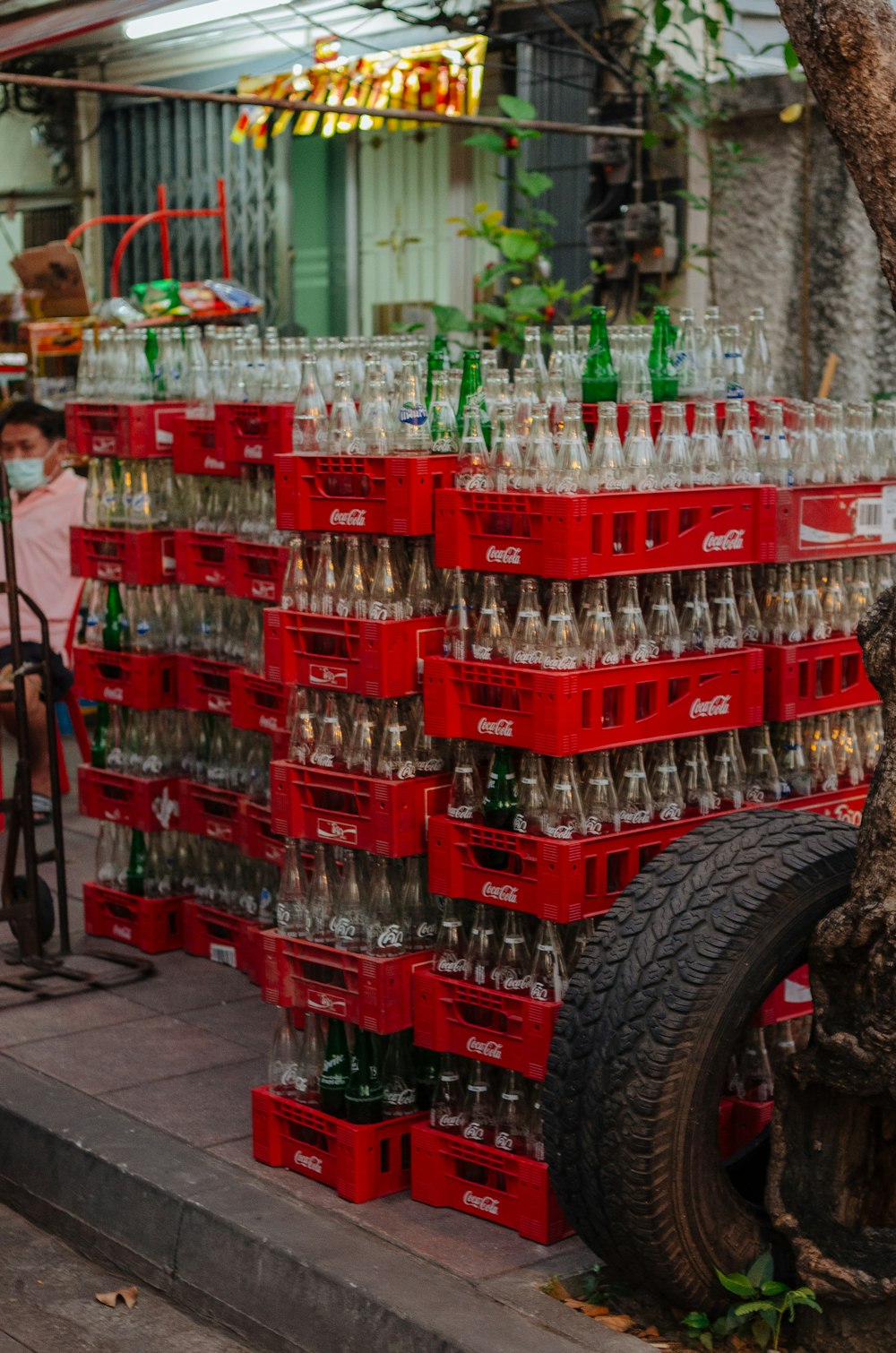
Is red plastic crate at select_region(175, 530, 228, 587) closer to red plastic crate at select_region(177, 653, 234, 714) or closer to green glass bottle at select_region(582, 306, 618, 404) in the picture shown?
red plastic crate at select_region(177, 653, 234, 714)

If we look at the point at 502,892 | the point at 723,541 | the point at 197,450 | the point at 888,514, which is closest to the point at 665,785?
the point at 502,892

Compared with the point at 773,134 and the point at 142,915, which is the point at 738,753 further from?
the point at 773,134

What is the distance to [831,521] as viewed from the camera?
4934 millimetres

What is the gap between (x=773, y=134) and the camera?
950 centimetres

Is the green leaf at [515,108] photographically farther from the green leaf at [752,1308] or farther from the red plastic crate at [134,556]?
the green leaf at [752,1308]

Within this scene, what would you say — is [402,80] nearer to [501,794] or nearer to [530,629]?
[530,629]

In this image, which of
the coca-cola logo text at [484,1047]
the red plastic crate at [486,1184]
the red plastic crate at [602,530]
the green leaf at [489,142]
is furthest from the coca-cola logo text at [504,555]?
the green leaf at [489,142]

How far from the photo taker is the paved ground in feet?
13.8

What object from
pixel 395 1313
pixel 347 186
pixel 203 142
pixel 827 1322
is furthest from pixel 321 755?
pixel 203 142

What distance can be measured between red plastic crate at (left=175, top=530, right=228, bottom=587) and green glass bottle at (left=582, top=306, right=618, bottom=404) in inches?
71.0

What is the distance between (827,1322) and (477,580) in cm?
197

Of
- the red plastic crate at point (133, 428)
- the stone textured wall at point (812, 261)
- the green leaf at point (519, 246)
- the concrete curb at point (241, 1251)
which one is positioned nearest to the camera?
the concrete curb at point (241, 1251)

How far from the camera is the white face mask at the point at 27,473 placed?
9188 mm

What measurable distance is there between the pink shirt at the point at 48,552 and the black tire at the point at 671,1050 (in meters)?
5.64
